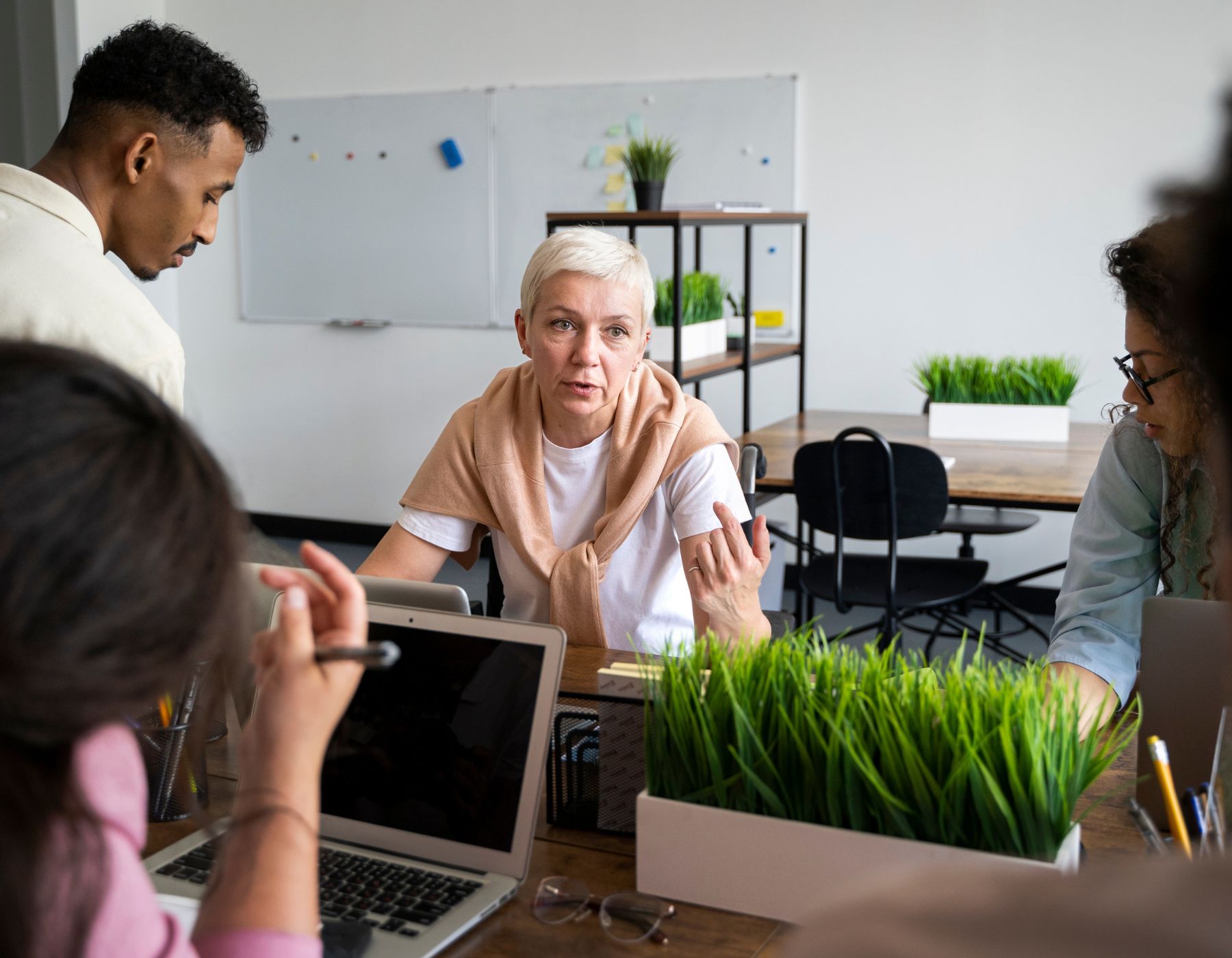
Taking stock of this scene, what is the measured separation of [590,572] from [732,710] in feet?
2.93

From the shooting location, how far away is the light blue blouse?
1662 millimetres

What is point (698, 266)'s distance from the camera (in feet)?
14.8

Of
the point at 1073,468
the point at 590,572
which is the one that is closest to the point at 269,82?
the point at 1073,468

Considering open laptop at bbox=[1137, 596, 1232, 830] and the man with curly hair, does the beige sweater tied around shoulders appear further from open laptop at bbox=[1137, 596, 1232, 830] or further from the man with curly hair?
open laptop at bbox=[1137, 596, 1232, 830]

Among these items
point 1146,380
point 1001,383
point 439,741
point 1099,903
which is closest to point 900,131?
point 1001,383

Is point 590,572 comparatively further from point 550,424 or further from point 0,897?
point 0,897

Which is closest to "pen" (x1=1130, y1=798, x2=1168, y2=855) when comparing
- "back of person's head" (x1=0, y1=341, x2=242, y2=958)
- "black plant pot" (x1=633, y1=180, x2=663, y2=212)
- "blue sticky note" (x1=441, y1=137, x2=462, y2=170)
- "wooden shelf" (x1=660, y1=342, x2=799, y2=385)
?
"back of person's head" (x1=0, y1=341, x2=242, y2=958)

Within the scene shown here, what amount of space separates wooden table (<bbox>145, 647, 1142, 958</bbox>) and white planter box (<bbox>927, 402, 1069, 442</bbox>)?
263cm

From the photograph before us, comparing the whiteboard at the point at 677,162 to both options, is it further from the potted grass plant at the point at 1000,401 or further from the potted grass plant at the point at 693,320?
the potted grass plant at the point at 1000,401

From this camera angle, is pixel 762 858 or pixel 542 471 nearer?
pixel 762 858

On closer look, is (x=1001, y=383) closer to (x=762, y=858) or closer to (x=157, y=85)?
(x=157, y=85)

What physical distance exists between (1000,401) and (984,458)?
0.40 m

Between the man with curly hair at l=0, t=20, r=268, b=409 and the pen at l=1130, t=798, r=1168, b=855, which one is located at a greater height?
the man with curly hair at l=0, t=20, r=268, b=409

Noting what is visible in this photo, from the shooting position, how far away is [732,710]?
1122 millimetres
